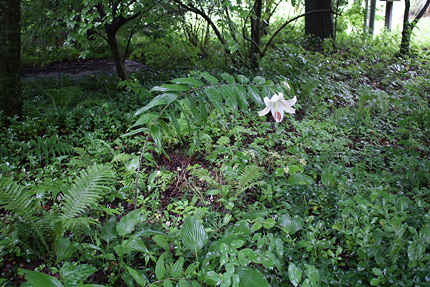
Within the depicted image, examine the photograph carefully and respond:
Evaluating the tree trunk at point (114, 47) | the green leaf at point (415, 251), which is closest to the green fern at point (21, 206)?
the green leaf at point (415, 251)

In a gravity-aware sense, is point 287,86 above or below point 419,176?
above

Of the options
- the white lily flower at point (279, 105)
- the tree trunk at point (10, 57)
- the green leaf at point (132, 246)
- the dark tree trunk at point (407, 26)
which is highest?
the dark tree trunk at point (407, 26)

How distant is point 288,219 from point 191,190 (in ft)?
2.85

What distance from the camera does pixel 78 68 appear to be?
7.26 m

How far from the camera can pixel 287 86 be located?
6.29 ft

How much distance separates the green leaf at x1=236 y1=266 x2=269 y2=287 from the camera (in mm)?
1503

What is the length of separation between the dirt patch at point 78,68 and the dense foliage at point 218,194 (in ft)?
8.53

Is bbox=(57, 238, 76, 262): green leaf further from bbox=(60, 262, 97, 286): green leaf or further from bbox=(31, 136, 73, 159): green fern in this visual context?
bbox=(31, 136, 73, 159): green fern

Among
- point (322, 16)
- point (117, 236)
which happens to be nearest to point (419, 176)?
point (117, 236)

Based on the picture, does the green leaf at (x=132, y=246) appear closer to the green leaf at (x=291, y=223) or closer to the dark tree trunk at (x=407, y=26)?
the green leaf at (x=291, y=223)

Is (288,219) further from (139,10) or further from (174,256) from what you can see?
(139,10)

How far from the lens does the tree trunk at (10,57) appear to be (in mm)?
3135

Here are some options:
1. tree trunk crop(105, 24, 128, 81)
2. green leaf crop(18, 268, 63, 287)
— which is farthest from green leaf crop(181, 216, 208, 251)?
tree trunk crop(105, 24, 128, 81)

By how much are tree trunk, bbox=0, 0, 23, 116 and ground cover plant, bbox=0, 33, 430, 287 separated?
0.27 meters
